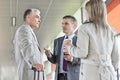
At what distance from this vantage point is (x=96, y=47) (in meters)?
2.73

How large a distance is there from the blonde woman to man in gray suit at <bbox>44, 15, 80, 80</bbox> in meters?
0.71

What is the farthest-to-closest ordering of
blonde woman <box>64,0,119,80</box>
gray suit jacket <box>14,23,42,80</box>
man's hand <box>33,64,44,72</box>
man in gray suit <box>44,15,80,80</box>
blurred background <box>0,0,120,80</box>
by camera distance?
blurred background <box>0,0,120,80</box> < man in gray suit <box>44,15,80,80</box> < gray suit jacket <box>14,23,42,80</box> < man's hand <box>33,64,44,72</box> < blonde woman <box>64,0,119,80</box>

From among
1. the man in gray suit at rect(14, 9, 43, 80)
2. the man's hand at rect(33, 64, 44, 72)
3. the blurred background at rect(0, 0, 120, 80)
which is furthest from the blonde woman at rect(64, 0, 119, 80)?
the blurred background at rect(0, 0, 120, 80)

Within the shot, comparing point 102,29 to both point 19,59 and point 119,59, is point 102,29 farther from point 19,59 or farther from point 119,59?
point 19,59

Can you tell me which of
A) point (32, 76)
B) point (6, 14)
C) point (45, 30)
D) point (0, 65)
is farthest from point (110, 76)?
point (0, 65)

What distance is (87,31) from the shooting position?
2.75 meters

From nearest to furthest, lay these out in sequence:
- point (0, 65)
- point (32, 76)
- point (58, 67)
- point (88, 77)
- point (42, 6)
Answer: point (88, 77)
point (32, 76)
point (58, 67)
point (42, 6)
point (0, 65)

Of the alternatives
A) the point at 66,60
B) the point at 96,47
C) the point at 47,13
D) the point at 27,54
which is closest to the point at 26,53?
the point at 27,54

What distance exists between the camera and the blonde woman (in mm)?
2674

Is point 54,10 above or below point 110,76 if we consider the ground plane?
above

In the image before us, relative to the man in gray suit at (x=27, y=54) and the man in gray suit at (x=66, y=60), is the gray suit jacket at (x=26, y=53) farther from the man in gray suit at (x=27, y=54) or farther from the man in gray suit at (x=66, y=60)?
the man in gray suit at (x=66, y=60)

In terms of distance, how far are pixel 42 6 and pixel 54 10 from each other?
526 mm

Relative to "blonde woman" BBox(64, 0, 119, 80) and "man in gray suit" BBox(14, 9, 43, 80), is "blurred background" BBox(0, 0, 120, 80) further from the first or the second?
"blonde woman" BBox(64, 0, 119, 80)

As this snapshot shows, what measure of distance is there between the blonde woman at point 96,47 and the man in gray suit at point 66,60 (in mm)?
711
